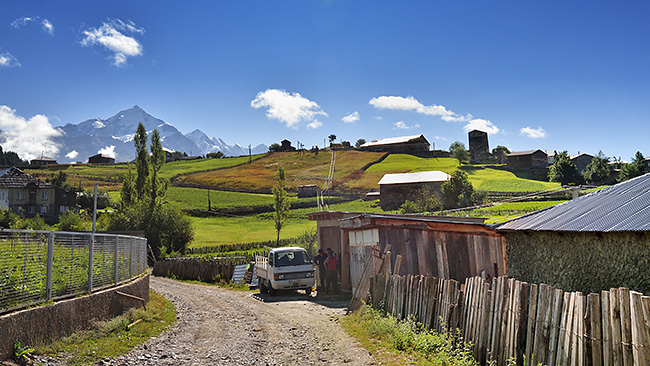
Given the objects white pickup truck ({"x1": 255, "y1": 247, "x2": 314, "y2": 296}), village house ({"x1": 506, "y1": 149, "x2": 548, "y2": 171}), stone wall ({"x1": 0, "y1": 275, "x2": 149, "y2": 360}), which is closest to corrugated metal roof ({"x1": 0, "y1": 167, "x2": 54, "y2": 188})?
white pickup truck ({"x1": 255, "y1": 247, "x2": 314, "y2": 296})

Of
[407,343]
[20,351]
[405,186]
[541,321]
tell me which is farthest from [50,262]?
[405,186]

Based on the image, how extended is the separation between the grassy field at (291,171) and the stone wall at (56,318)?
7125 cm

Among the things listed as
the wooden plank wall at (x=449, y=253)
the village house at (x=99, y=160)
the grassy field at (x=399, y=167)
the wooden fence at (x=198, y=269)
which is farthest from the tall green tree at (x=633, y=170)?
the village house at (x=99, y=160)

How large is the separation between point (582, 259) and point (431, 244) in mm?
5145

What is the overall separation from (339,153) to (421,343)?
312ft

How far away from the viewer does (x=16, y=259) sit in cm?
774

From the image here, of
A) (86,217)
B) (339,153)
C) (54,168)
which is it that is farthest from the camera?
(54,168)

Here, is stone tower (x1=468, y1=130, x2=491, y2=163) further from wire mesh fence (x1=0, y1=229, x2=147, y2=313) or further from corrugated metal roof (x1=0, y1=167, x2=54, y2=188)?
wire mesh fence (x1=0, y1=229, x2=147, y2=313)

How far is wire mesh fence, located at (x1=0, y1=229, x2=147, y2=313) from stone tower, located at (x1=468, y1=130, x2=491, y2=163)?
324 ft

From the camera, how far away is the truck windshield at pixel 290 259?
66.4 ft

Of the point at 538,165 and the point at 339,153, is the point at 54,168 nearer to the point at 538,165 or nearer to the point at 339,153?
the point at 339,153

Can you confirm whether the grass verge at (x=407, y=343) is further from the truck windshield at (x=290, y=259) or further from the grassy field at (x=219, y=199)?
the grassy field at (x=219, y=199)

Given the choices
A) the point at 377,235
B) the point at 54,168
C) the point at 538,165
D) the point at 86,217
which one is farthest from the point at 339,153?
the point at 377,235

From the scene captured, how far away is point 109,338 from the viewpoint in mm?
10055
